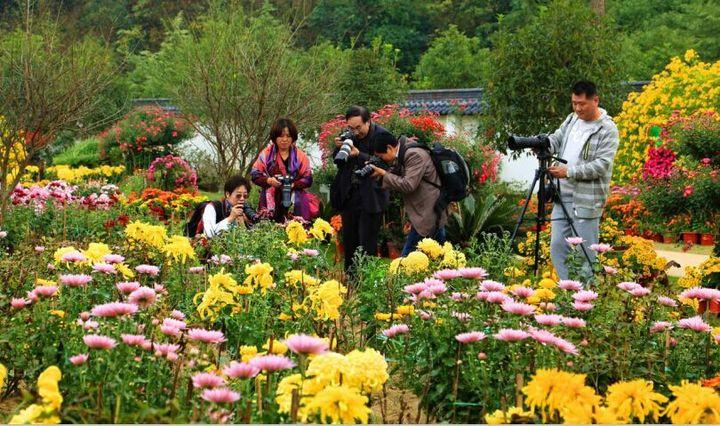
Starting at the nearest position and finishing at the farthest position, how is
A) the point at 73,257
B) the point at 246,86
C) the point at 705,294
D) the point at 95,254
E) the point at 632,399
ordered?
the point at 632,399, the point at 705,294, the point at 73,257, the point at 95,254, the point at 246,86

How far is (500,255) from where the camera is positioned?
598cm

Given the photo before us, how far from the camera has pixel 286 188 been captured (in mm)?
7258

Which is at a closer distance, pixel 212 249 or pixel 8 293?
pixel 8 293

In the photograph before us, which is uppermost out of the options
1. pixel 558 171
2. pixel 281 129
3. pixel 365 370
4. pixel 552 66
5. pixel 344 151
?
pixel 552 66

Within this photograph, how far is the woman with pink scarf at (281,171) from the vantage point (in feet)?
23.9

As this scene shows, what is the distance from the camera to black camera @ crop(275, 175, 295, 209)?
7.25 m

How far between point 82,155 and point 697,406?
21.6 m

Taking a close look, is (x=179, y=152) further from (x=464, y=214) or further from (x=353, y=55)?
(x=464, y=214)

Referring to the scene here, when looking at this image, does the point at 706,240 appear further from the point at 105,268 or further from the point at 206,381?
the point at 206,381

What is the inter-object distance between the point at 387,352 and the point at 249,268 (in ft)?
3.07

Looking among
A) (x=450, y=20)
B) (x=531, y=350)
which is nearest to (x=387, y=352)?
(x=531, y=350)

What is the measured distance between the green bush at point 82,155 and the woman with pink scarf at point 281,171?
1539 centimetres

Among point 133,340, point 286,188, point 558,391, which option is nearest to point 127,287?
point 133,340

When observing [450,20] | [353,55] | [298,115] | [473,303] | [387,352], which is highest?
[450,20]
